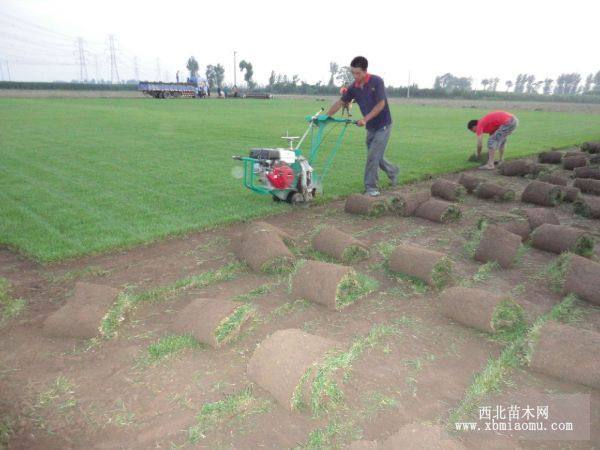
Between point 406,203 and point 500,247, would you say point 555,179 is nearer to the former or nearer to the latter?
point 406,203

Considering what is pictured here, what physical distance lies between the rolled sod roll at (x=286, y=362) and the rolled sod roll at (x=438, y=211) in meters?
4.30

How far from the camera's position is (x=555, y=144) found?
663 inches

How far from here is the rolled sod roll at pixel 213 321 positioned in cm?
349

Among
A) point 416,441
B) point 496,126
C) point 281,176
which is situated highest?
point 496,126

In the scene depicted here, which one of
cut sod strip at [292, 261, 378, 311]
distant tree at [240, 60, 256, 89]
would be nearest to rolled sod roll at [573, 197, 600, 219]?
cut sod strip at [292, 261, 378, 311]

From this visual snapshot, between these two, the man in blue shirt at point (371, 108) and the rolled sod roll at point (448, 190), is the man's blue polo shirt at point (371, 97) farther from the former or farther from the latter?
the rolled sod roll at point (448, 190)

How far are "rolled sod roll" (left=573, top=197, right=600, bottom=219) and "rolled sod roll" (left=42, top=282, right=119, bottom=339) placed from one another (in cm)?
765

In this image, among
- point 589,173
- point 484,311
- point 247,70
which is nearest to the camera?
point 484,311

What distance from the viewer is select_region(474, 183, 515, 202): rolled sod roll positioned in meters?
8.24

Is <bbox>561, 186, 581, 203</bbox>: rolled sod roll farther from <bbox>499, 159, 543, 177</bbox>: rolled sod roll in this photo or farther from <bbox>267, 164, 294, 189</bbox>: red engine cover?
<bbox>267, 164, 294, 189</bbox>: red engine cover

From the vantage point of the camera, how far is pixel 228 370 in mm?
3238

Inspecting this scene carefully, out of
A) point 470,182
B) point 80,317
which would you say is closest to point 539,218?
point 470,182

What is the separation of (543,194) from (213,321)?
7066mm

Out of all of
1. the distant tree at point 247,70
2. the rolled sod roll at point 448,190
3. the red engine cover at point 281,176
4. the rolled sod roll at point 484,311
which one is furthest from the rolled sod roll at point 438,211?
the distant tree at point 247,70
